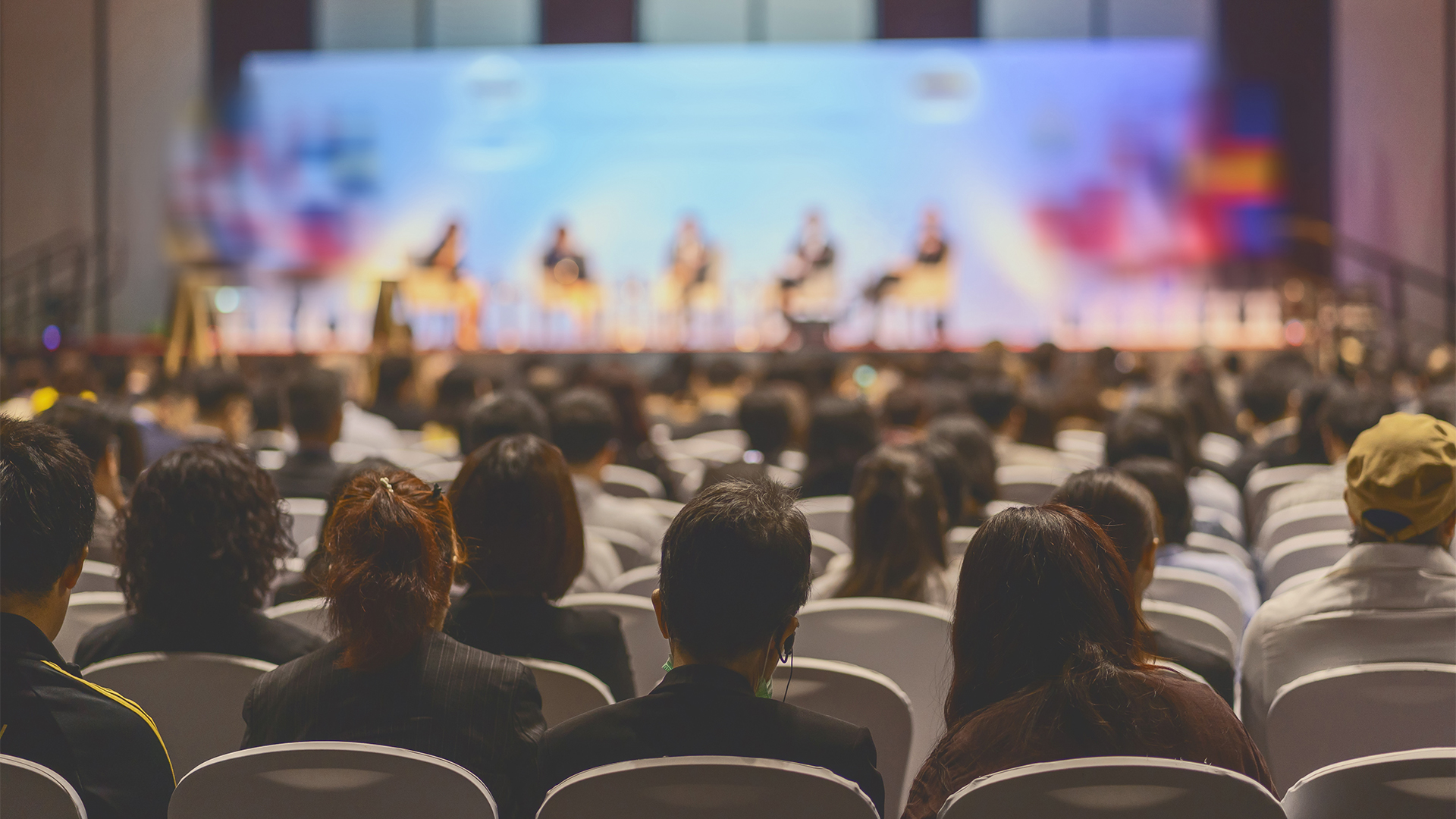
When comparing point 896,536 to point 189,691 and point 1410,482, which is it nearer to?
point 1410,482

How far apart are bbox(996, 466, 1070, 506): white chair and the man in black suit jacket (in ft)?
8.39

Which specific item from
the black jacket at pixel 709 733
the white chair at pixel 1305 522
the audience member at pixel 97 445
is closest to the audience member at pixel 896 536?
the black jacket at pixel 709 733

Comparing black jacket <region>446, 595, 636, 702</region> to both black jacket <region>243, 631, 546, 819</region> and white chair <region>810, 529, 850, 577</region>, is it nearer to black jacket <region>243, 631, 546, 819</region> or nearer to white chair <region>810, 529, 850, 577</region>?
black jacket <region>243, 631, 546, 819</region>

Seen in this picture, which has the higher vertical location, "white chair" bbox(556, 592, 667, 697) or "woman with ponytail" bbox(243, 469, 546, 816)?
"woman with ponytail" bbox(243, 469, 546, 816)

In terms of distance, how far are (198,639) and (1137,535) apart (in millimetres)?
1628

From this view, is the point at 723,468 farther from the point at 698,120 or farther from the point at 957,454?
the point at 698,120

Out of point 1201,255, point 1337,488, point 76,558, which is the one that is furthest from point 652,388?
point 1201,255

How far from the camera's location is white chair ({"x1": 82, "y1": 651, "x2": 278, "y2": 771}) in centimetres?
199

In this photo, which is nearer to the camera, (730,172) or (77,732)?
(77,732)

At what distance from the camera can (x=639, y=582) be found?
9.21 ft

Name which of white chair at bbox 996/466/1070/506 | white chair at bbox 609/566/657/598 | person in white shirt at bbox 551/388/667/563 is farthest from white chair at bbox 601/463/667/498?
white chair at bbox 609/566/657/598

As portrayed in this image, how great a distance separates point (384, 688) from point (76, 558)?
1.60 feet

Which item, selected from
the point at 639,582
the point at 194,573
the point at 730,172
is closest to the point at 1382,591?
the point at 639,582

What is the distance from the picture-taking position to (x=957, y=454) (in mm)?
3391
